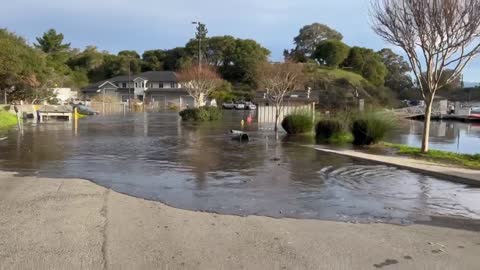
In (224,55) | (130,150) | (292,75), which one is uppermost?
(224,55)

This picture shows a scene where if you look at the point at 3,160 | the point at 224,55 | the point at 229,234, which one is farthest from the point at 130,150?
the point at 224,55

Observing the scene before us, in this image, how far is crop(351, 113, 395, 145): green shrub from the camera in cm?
2061

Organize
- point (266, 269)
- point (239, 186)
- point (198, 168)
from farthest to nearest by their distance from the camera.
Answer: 1. point (198, 168)
2. point (239, 186)
3. point (266, 269)

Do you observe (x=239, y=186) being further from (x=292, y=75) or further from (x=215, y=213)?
(x=292, y=75)

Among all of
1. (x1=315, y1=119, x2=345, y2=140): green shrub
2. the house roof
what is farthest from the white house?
(x1=315, y1=119, x2=345, y2=140): green shrub

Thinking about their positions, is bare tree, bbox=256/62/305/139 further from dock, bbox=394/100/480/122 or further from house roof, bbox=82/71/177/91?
house roof, bbox=82/71/177/91

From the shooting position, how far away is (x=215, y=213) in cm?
800

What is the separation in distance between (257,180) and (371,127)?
10551 millimetres

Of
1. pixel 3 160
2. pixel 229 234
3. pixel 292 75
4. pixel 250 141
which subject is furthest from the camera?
pixel 292 75

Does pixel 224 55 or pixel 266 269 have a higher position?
pixel 224 55

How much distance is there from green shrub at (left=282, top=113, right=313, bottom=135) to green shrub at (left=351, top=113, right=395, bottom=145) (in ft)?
16.5

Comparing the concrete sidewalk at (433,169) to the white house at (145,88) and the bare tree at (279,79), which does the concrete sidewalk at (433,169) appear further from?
the white house at (145,88)

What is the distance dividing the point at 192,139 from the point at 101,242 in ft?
54.3

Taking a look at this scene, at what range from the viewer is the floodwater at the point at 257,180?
28.1 feet
